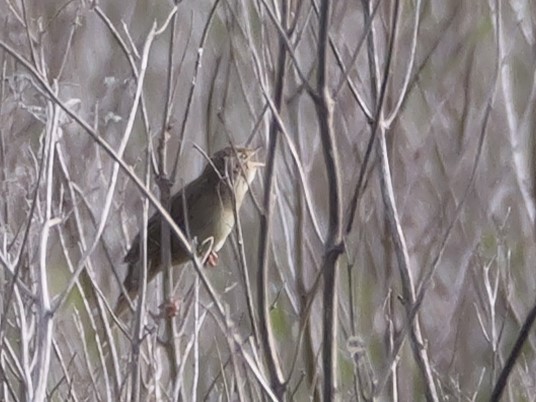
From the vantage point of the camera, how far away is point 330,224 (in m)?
2.66

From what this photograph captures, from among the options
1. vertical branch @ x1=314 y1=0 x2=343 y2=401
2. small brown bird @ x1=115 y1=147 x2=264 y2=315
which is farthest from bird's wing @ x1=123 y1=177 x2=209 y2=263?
vertical branch @ x1=314 y1=0 x2=343 y2=401

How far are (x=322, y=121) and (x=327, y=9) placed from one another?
0.73 ft

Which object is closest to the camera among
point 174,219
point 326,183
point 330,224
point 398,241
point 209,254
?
point 330,224

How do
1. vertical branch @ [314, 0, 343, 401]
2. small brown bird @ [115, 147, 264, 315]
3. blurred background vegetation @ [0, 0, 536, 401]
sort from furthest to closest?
small brown bird @ [115, 147, 264, 315] < blurred background vegetation @ [0, 0, 536, 401] < vertical branch @ [314, 0, 343, 401]

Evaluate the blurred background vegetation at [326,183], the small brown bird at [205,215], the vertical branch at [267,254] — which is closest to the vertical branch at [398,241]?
the vertical branch at [267,254]

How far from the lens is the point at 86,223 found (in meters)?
6.38

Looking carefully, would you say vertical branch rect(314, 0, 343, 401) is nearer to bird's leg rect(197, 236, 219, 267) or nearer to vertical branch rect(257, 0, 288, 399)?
vertical branch rect(257, 0, 288, 399)

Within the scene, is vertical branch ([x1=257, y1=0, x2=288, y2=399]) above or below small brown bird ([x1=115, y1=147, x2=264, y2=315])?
above

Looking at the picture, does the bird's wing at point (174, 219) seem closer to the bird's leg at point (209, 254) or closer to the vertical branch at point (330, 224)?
the bird's leg at point (209, 254)

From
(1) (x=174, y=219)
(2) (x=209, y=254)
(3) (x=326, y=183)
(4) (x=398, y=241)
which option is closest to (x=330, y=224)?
(4) (x=398, y=241)

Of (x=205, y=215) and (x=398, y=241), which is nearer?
(x=398, y=241)

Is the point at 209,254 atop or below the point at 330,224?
below

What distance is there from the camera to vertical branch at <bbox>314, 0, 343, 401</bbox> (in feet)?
8.60

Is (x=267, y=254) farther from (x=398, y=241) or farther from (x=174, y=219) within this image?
(x=174, y=219)
